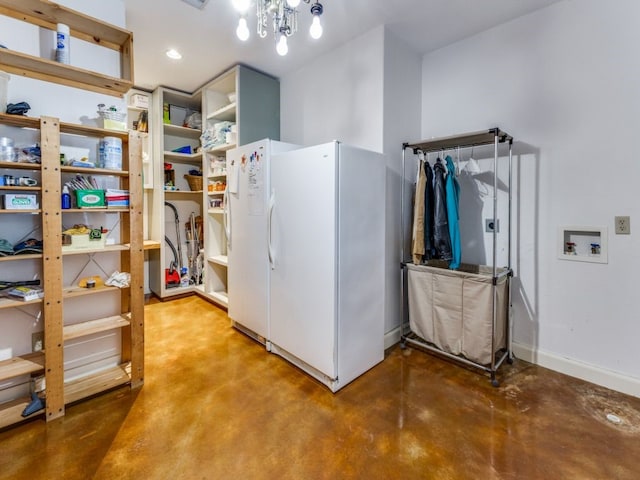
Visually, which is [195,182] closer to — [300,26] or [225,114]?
[225,114]

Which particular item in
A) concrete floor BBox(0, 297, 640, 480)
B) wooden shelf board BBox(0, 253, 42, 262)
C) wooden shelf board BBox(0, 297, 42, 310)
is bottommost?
concrete floor BBox(0, 297, 640, 480)

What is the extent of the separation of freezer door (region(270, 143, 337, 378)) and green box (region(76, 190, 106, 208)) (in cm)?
119

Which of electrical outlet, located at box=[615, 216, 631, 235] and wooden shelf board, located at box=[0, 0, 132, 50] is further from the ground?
wooden shelf board, located at box=[0, 0, 132, 50]

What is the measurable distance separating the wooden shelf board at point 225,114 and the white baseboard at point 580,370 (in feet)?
12.3

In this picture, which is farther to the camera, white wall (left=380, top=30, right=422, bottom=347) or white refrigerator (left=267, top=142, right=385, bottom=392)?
white wall (left=380, top=30, right=422, bottom=347)

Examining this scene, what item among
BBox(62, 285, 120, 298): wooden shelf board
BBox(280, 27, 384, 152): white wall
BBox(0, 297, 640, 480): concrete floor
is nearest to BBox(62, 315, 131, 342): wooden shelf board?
BBox(62, 285, 120, 298): wooden shelf board

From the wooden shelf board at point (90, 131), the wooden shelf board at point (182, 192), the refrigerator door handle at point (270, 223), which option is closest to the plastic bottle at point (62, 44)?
the wooden shelf board at point (90, 131)

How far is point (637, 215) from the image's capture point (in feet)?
6.75

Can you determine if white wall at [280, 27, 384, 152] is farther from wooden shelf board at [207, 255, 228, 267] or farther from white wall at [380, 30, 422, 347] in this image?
wooden shelf board at [207, 255, 228, 267]

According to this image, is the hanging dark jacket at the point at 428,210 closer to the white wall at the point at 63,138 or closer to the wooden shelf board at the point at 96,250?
the wooden shelf board at the point at 96,250

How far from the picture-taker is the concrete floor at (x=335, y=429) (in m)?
1.51

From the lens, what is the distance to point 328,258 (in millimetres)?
2129

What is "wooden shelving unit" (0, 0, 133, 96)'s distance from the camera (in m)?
1.80

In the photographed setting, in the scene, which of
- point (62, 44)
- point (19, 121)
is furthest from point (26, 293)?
point (62, 44)
